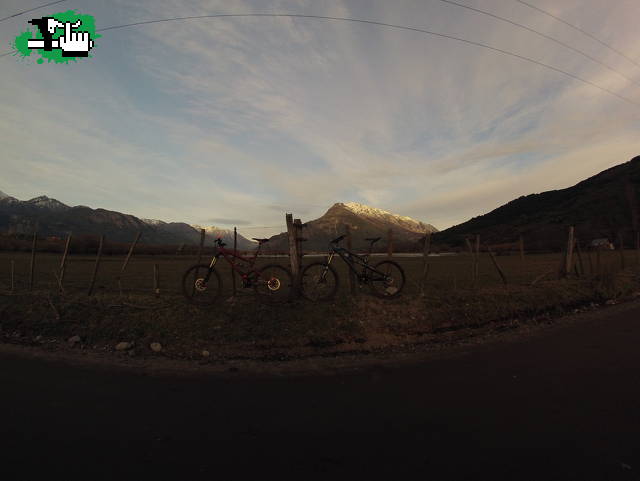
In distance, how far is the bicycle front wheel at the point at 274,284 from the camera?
930 centimetres

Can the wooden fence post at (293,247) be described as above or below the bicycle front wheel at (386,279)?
above

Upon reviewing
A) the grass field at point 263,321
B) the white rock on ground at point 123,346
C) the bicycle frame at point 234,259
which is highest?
the bicycle frame at point 234,259

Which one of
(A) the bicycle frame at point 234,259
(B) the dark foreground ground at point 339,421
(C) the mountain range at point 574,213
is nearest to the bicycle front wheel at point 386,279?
(A) the bicycle frame at point 234,259

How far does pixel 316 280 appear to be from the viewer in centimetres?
947

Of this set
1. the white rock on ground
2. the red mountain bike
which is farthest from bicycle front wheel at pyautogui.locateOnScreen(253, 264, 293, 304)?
the white rock on ground

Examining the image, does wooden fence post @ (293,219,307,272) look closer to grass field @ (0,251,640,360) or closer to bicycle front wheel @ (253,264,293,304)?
bicycle front wheel @ (253,264,293,304)

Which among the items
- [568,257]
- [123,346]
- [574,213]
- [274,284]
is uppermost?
[574,213]

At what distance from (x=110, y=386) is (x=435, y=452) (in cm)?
472

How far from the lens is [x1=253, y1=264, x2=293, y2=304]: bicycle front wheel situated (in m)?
9.30

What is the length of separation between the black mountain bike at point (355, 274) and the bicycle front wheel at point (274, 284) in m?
0.46

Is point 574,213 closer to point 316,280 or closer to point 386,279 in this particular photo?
point 386,279

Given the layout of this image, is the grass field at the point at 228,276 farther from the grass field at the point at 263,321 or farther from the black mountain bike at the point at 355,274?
the grass field at the point at 263,321

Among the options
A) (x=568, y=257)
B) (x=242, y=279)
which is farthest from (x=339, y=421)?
(x=568, y=257)

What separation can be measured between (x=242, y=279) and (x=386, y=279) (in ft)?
14.0
